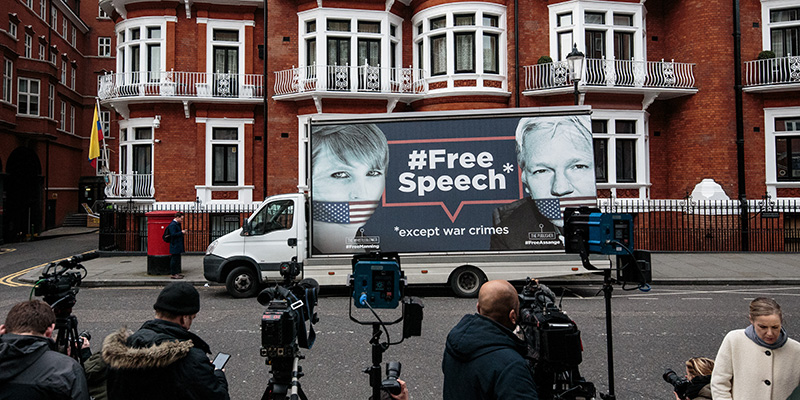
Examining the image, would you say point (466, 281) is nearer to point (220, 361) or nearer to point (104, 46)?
point (220, 361)

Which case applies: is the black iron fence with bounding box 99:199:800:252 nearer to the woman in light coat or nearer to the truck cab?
the truck cab

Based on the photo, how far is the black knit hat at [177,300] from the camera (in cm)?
269

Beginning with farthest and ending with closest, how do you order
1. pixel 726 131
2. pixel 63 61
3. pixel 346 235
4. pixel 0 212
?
pixel 63 61, pixel 0 212, pixel 726 131, pixel 346 235

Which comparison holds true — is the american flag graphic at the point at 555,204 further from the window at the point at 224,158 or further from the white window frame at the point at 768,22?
the white window frame at the point at 768,22

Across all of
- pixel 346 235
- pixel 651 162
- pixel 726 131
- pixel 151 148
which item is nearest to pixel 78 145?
pixel 151 148

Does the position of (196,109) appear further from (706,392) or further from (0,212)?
(706,392)

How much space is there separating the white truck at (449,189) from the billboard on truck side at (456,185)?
2 centimetres

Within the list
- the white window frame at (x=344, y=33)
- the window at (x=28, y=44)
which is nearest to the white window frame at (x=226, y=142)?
the white window frame at (x=344, y=33)

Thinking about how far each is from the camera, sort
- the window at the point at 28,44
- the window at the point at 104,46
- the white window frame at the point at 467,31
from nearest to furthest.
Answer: the white window frame at the point at 467,31
the window at the point at 28,44
the window at the point at 104,46

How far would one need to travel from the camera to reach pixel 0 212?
2170 cm

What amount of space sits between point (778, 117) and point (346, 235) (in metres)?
17.1

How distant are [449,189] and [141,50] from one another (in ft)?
48.7

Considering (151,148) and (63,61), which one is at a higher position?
(63,61)

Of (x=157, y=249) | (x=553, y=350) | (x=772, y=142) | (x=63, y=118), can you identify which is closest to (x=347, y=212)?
(x=157, y=249)
